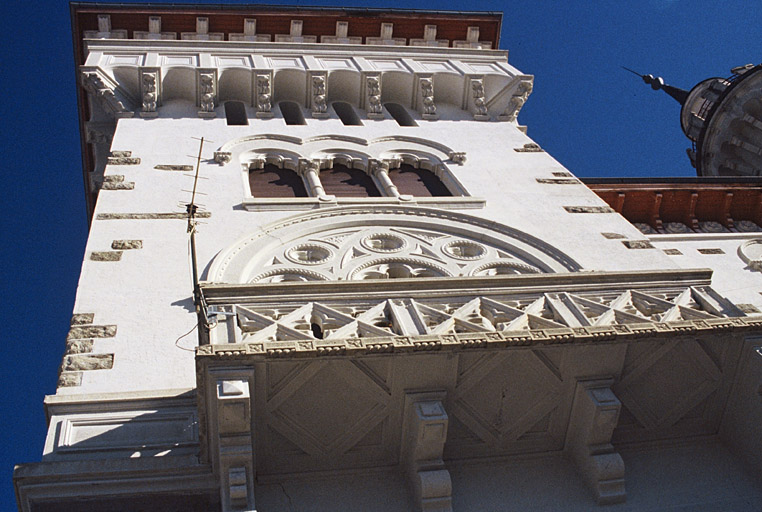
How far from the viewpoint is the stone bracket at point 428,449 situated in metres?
8.48

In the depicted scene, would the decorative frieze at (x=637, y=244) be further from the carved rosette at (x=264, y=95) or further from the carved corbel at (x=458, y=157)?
Answer: the carved rosette at (x=264, y=95)

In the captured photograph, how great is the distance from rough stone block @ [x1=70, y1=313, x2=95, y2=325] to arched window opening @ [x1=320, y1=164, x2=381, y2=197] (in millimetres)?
5523

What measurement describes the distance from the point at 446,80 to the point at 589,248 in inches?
287

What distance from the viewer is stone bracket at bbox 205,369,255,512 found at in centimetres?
781

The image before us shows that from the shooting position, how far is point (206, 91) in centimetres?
1803

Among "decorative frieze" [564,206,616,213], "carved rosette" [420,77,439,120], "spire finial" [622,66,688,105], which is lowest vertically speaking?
"spire finial" [622,66,688,105]

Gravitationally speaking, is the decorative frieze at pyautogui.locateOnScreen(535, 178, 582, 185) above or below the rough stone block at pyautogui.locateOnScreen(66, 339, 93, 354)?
above

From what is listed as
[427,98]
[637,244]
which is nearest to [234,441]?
[637,244]

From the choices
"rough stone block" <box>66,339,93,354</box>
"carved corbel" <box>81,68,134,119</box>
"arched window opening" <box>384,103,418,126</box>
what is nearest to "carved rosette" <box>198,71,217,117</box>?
"carved corbel" <box>81,68,134,119</box>

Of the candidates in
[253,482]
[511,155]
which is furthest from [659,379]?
[511,155]

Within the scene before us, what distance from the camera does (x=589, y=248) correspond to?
13.6 m

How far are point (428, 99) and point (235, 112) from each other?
389 cm

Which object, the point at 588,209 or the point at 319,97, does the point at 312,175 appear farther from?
the point at 588,209

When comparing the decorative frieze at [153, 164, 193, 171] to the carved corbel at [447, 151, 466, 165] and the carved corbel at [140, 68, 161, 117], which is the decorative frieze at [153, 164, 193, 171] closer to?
the carved corbel at [140, 68, 161, 117]
